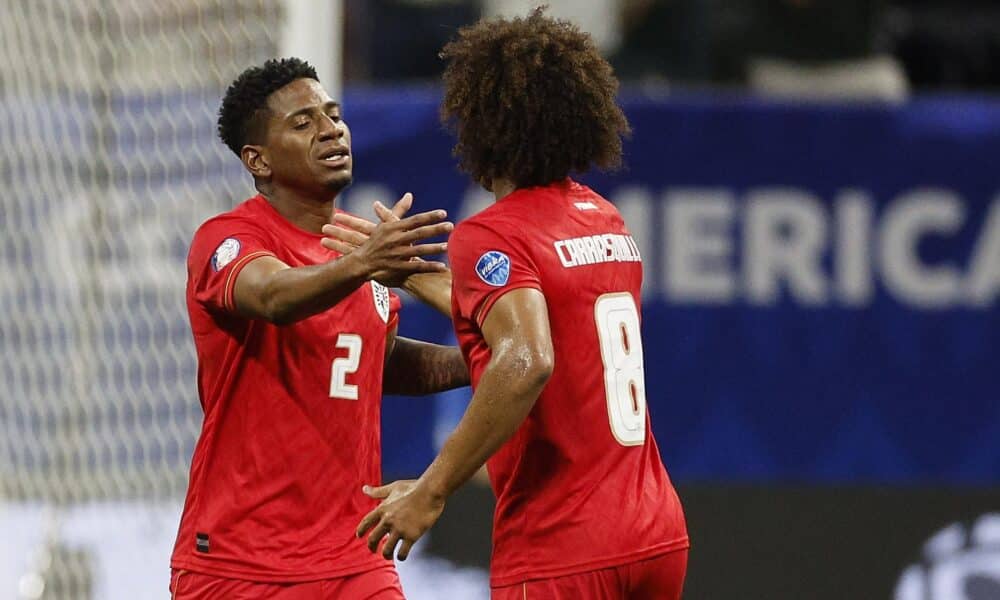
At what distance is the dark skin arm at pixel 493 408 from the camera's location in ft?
10.9

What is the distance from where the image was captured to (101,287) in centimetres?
614

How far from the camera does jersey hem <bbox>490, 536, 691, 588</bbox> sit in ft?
11.5

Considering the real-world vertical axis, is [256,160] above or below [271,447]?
above

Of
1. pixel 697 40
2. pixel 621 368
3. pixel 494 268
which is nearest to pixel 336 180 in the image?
pixel 494 268

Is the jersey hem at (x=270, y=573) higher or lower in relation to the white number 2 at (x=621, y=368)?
lower

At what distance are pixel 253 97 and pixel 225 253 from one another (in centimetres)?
51

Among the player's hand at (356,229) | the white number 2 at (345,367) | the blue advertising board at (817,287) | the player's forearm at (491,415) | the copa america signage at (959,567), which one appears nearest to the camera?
the player's forearm at (491,415)

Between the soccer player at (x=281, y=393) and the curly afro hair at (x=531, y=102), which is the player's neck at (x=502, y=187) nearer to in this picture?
the curly afro hair at (x=531, y=102)

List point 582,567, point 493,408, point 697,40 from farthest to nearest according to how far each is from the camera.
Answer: point 697,40 → point 582,567 → point 493,408

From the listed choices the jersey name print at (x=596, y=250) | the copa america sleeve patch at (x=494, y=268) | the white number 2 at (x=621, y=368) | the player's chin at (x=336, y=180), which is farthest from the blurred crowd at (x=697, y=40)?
the copa america sleeve patch at (x=494, y=268)

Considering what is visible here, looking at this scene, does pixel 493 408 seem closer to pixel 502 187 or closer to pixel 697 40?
pixel 502 187

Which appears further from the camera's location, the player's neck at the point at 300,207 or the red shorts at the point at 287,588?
the player's neck at the point at 300,207

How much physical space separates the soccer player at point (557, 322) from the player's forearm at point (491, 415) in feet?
0.17

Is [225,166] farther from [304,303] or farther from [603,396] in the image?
[603,396]
